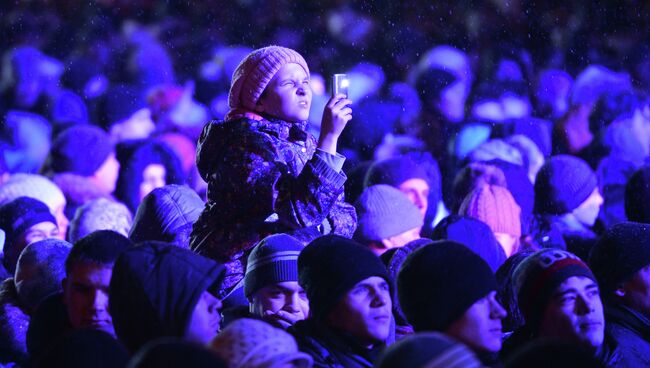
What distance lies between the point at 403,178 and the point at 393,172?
9 cm

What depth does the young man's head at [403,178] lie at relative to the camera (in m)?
9.28

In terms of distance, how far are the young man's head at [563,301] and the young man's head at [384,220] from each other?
223cm

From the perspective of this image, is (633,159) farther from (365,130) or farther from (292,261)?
(292,261)

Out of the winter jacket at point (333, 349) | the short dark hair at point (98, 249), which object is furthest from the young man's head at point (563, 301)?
the short dark hair at point (98, 249)

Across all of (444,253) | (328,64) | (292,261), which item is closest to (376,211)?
(292,261)

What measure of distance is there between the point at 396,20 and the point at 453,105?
3.42 metres

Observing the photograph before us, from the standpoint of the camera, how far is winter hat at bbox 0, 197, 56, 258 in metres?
7.89

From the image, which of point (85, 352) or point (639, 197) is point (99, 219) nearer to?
point (639, 197)

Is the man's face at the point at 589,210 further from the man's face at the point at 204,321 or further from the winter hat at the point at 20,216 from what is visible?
the man's face at the point at 204,321

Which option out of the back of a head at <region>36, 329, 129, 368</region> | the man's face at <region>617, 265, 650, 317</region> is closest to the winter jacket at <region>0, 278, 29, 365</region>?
the back of a head at <region>36, 329, 129, 368</region>

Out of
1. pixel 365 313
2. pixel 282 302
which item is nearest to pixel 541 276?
pixel 365 313

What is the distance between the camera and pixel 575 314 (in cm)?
542

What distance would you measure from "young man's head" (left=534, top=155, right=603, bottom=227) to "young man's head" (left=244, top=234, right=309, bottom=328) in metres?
3.71

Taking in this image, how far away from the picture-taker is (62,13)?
17.2m
